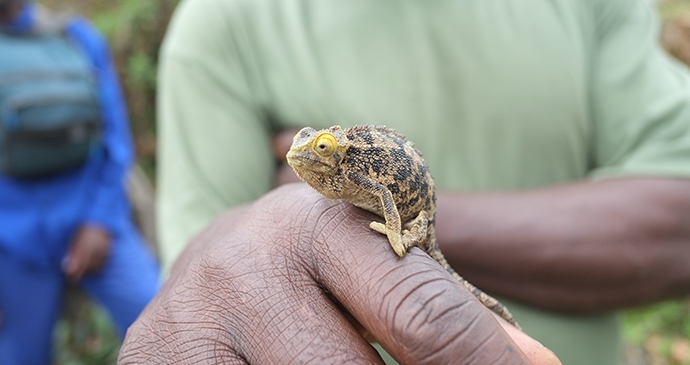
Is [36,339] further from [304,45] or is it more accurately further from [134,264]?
[304,45]

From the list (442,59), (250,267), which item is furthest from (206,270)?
(442,59)

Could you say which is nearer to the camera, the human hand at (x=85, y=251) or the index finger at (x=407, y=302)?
the index finger at (x=407, y=302)

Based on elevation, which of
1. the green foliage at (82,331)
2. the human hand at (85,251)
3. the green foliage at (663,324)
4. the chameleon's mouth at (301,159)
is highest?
the chameleon's mouth at (301,159)

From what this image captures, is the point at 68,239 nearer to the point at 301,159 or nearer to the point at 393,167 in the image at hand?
the point at 301,159

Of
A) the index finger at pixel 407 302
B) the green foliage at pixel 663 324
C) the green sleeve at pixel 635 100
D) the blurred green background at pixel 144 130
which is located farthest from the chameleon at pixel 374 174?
the green foliage at pixel 663 324

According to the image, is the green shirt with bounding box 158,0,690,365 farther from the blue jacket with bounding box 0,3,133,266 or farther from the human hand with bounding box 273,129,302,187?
the blue jacket with bounding box 0,3,133,266

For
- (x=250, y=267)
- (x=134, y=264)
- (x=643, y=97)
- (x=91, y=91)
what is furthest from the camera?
(x=134, y=264)

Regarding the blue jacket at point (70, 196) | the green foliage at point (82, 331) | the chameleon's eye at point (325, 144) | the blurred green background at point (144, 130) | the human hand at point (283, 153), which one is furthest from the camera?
the green foliage at point (82, 331)

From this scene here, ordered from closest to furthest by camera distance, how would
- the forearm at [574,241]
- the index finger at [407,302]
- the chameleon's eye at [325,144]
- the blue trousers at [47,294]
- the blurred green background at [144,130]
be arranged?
1. the index finger at [407,302]
2. the chameleon's eye at [325,144]
3. the forearm at [574,241]
4. the blue trousers at [47,294]
5. the blurred green background at [144,130]

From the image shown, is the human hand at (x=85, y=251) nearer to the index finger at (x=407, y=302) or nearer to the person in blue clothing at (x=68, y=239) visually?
the person in blue clothing at (x=68, y=239)
